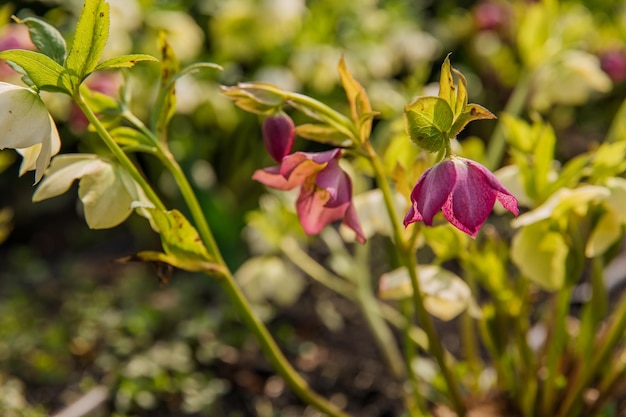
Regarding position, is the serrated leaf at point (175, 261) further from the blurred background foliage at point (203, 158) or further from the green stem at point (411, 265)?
the blurred background foliage at point (203, 158)

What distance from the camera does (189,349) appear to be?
4.12ft

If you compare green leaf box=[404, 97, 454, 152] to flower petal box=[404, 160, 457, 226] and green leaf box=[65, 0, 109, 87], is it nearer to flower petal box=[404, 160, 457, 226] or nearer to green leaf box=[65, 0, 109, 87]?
flower petal box=[404, 160, 457, 226]

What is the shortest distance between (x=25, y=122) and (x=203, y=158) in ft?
3.78

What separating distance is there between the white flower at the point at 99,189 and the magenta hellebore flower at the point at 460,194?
24cm

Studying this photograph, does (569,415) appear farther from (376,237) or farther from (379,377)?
(376,237)

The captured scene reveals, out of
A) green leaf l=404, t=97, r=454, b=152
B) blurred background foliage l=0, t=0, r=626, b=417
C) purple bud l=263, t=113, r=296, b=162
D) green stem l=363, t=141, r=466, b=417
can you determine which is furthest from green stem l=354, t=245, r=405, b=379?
green leaf l=404, t=97, r=454, b=152

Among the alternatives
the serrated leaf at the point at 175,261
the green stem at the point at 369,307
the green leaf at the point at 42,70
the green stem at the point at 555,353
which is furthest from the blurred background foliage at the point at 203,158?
the green leaf at the point at 42,70

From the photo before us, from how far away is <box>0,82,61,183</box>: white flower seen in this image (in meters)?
0.55

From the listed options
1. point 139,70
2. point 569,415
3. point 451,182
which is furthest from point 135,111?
point 451,182

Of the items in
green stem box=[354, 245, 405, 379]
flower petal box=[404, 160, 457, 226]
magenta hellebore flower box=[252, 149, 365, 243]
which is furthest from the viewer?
green stem box=[354, 245, 405, 379]

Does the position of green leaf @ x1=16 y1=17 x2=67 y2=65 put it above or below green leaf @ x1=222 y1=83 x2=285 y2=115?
above

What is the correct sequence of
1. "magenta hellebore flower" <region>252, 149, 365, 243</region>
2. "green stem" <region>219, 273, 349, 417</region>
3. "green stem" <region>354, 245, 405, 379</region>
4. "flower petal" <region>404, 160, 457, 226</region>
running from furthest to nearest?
1. "green stem" <region>354, 245, 405, 379</region>
2. "green stem" <region>219, 273, 349, 417</region>
3. "magenta hellebore flower" <region>252, 149, 365, 243</region>
4. "flower petal" <region>404, 160, 457, 226</region>

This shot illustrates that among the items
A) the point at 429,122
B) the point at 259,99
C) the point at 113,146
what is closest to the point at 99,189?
the point at 113,146

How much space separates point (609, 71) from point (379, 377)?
1.02 metres
